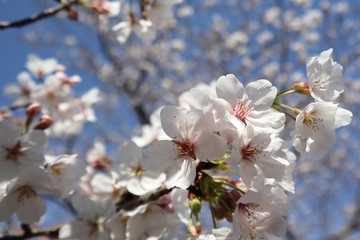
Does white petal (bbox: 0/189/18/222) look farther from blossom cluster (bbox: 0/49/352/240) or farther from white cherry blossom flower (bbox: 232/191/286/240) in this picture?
white cherry blossom flower (bbox: 232/191/286/240)

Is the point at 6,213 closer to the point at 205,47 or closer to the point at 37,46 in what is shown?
the point at 205,47

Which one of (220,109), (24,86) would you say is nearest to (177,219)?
(220,109)

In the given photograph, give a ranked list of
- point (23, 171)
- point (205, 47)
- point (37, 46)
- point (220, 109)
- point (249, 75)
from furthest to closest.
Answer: point (37, 46), point (205, 47), point (249, 75), point (23, 171), point (220, 109)

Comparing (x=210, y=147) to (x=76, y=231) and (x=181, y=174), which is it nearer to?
(x=181, y=174)

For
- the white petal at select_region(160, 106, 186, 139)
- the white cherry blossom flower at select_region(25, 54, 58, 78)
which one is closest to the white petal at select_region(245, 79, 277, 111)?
the white petal at select_region(160, 106, 186, 139)

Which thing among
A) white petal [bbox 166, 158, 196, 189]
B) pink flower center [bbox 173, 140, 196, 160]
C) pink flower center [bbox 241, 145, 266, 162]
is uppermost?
pink flower center [bbox 241, 145, 266, 162]

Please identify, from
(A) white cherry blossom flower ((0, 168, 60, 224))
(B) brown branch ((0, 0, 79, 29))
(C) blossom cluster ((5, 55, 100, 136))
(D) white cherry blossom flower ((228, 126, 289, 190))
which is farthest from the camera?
(C) blossom cluster ((5, 55, 100, 136))

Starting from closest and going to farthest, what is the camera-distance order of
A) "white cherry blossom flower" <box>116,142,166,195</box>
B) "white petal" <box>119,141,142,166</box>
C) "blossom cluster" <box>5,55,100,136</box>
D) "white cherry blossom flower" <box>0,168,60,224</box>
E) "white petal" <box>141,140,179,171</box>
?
"white petal" <box>141,140,179,171</box> < "white cherry blossom flower" <box>0,168,60,224</box> < "white cherry blossom flower" <box>116,142,166,195</box> < "white petal" <box>119,141,142,166</box> < "blossom cluster" <box>5,55,100,136</box>

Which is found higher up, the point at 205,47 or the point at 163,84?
the point at 205,47
